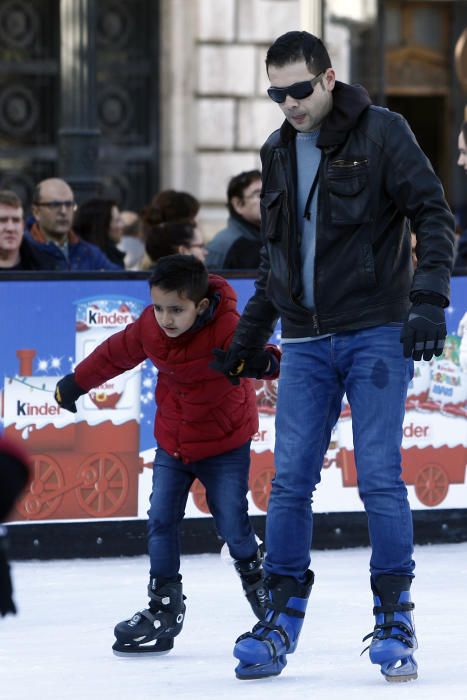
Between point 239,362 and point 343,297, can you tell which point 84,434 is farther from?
point 343,297

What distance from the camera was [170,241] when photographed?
7980mm

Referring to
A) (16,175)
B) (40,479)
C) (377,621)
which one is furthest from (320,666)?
(16,175)

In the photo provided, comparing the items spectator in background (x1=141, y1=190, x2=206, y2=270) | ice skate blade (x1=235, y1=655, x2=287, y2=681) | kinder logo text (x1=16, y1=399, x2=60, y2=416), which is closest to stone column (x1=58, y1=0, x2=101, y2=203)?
spectator in background (x1=141, y1=190, x2=206, y2=270)

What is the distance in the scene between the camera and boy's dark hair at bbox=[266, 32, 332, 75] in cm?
491

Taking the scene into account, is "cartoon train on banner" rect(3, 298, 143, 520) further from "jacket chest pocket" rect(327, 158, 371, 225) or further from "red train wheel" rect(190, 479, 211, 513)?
"jacket chest pocket" rect(327, 158, 371, 225)

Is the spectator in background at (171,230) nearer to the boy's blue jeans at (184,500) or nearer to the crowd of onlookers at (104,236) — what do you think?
the crowd of onlookers at (104,236)

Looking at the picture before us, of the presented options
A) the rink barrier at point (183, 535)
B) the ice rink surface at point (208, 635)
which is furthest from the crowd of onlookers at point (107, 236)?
the ice rink surface at point (208, 635)

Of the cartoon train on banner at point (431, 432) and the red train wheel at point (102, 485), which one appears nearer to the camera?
the red train wheel at point (102, 485)

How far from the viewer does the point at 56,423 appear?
708 centimetres

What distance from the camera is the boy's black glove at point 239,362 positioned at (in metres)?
5.26

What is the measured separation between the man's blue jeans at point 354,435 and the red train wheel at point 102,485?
2.06m

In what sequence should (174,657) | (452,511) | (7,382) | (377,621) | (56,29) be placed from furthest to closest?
(56,29), (452,511), (7,382), (174,657), (377,621)

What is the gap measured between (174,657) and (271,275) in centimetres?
114

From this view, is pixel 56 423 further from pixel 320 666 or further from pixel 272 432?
pixel 320 666
